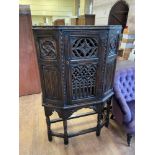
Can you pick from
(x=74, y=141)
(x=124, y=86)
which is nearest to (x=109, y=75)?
(x=124, y=86)

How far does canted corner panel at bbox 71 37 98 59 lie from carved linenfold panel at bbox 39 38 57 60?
0.18m

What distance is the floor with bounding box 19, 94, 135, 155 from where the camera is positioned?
1.98 metres

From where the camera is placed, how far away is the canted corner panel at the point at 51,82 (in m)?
1.69

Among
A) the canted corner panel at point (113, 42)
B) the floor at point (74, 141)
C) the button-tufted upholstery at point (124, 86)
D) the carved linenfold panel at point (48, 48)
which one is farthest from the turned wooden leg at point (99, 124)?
the carved linenfold panel at point (48, 48)

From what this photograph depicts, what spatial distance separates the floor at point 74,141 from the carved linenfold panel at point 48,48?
110cm

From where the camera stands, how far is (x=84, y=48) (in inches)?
64.9

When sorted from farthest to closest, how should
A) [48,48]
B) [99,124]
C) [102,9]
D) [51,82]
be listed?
[102,9] → [99,124] → [51,82] → [48,48]

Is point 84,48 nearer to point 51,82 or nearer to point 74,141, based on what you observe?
point 51,82

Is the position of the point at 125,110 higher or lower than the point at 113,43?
lower

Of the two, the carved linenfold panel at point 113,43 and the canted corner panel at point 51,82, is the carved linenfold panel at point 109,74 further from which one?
the canted corner panel at point 51,82

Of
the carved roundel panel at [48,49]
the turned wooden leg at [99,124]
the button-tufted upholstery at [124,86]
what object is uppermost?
the carved roundel panel at [48,49]

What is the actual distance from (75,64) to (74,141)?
1.06 m
